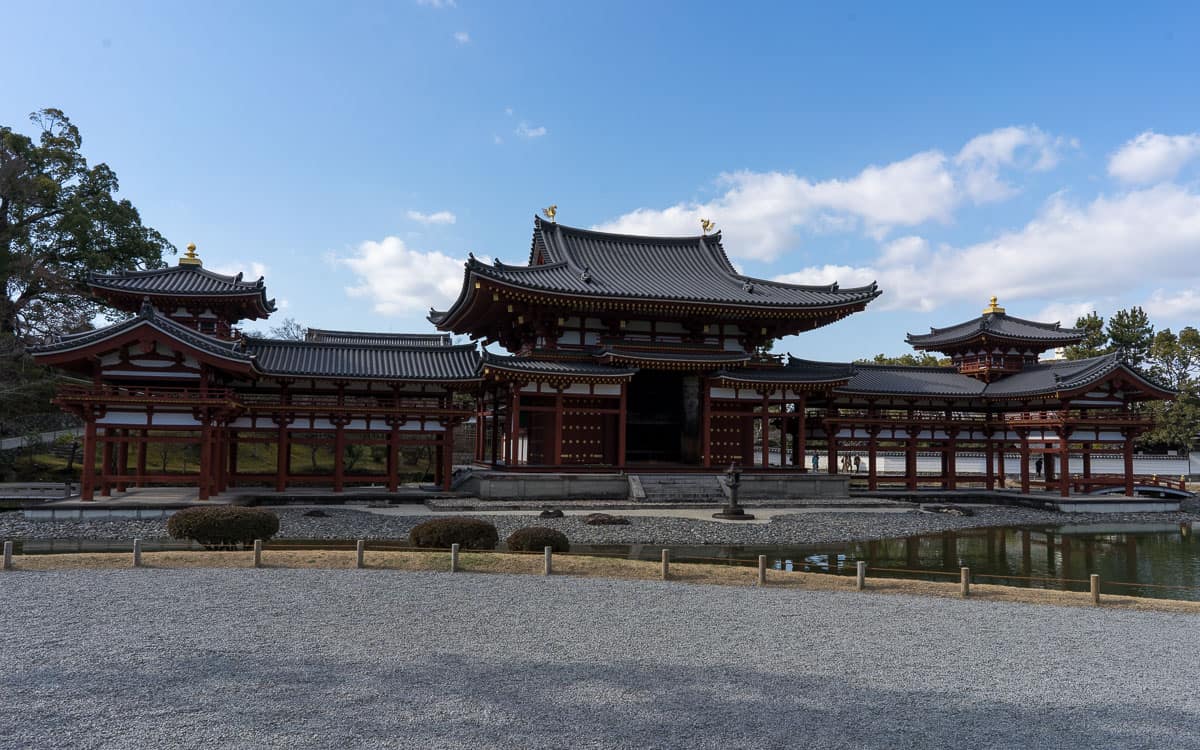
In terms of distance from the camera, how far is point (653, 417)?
121 ft

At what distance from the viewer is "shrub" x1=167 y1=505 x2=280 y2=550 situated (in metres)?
17.8

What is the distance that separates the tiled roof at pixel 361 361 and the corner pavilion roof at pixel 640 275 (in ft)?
12.4

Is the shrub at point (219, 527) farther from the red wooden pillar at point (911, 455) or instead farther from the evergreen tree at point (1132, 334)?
the evergreen tree at point (1132, 334)

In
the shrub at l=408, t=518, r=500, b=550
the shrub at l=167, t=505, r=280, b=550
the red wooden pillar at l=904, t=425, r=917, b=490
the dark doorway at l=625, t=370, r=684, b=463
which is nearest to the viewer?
the shrub at l=167, t=505, r=280, b=550

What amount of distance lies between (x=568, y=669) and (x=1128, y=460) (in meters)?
38.3

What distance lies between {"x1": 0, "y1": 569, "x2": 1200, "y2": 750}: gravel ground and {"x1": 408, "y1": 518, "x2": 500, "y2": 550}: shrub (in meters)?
4.44

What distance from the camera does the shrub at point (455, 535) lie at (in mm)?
18359

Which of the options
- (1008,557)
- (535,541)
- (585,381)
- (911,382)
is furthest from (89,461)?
(911,382)

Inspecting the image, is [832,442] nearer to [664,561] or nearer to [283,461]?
[664,561]

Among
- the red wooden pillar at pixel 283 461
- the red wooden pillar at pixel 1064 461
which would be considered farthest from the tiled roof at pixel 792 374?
the red wooden pillar at pixel 283 461

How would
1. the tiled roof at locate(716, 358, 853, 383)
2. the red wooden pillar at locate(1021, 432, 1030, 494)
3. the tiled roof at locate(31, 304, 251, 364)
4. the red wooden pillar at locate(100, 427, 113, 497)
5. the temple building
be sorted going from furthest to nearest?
the red wooden pillar at locate(1021, 432, 1030, 494), the tiled roof at locate(716, 358, 853, 383), the temple building, the red wooden pillar at locate(100, 427, 113, 497), the tiled roof at locate(31, 304, 251, 364)

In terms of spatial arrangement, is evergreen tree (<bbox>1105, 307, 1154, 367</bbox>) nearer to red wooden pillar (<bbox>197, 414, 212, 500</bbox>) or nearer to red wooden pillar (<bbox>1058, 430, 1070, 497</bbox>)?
red wooden pillar (<bbox>1058, 430, 1070, 497</bbox>)

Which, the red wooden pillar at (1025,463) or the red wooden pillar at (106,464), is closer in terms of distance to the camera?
the red wooden pillar at (106,464)

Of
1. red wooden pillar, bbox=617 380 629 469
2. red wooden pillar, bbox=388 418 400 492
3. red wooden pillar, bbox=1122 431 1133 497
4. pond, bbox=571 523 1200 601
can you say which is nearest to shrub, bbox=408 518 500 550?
pond, bbox=571 523 1200 601
